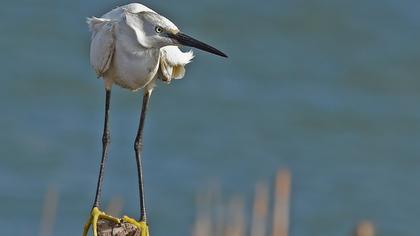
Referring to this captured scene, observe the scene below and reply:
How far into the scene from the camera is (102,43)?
4.09 meters

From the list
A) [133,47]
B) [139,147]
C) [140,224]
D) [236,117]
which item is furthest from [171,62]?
[236,117]

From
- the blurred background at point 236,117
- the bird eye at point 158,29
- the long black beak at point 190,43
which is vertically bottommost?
the blurred background at point 236,117

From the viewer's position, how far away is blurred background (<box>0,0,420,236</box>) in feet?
33.0

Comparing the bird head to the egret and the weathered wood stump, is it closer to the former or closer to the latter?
the egret

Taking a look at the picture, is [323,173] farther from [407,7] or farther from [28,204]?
[407,7]

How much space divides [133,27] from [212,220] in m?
4.02

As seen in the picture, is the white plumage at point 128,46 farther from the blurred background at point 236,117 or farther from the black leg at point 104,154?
the blurred background at point 236,117

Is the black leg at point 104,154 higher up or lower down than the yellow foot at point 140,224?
higher up

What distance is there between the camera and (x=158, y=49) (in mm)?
4133

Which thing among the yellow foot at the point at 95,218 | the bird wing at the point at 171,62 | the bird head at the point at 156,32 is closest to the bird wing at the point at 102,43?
the bird head at the point at 156,32

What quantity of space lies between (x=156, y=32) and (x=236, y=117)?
747cm

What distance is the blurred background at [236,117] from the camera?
10047 mm

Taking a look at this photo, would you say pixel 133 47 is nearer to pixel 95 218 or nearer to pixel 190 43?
pixel 190 43

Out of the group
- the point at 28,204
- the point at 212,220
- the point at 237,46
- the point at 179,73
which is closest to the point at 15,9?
the point at 237,46
